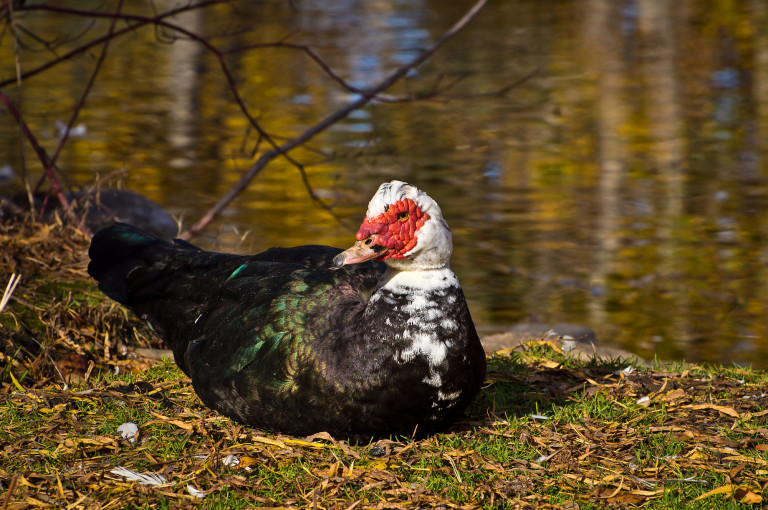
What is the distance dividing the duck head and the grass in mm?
802

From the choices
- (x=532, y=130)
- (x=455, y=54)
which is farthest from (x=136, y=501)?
(x=455, y=54)

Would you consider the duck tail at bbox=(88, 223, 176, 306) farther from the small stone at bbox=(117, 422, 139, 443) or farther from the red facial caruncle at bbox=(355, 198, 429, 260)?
the red facial caruncle at bbox=(355, 198, 429, 260)

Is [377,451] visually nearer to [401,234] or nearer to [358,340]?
[358,340]

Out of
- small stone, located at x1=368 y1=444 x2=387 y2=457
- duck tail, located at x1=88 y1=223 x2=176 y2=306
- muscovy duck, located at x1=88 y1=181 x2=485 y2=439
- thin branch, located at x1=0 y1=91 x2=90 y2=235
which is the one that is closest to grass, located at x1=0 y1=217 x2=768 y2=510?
small stone, located at x1=368 y1=444 x2=387 y2=457

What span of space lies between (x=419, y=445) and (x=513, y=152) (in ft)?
24.3

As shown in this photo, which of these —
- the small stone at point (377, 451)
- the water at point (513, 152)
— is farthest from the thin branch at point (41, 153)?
the small stone at point (377, 451)

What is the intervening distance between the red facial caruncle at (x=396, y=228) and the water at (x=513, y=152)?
7.42 ft

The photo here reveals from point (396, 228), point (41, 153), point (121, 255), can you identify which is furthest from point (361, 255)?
point (41, 153)

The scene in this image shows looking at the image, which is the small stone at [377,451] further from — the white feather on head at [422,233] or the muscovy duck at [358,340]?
the white feather on head at [422,233]

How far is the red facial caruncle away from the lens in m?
3.85

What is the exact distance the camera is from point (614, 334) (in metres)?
7.04

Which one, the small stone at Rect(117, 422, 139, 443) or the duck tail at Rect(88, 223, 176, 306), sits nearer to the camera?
the small stone at Rect(117, 422, 139, 443)

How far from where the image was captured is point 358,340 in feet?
13.0

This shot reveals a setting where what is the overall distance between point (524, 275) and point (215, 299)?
13.2ft
